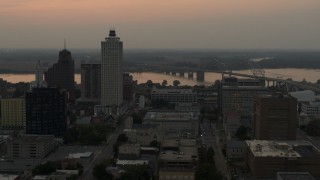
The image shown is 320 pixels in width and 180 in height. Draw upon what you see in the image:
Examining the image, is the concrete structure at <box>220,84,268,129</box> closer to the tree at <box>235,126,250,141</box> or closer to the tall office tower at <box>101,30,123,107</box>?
the tree at <box>235,126,250,141</box>

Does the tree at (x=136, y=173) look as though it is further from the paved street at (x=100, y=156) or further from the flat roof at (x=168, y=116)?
the flat roof at (x=168, y=116)

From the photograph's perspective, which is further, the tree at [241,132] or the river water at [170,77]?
the river water at [170,77]

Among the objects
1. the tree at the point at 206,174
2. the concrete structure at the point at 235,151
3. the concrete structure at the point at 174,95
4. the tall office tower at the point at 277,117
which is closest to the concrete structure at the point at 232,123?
the tall office tower at the point at 277,117

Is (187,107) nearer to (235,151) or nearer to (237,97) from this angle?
(237,97)

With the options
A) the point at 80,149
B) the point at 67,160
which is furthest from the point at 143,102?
the point at 67,160

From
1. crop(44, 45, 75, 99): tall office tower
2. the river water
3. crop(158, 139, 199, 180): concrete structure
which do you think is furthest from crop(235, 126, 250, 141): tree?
the river water

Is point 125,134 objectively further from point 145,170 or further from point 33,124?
point 145,170
